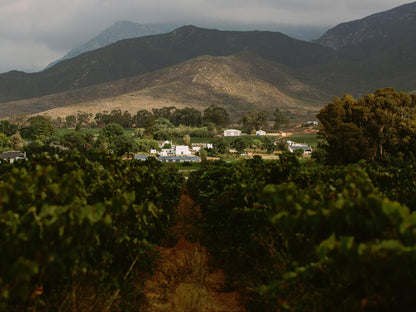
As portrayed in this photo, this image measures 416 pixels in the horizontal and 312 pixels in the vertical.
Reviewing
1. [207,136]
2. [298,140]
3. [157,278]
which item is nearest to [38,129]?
[207,136]

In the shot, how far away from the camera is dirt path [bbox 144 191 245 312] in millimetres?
6258

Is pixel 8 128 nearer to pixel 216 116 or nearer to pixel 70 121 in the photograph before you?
pixel 70 121

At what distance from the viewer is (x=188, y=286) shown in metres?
7.00

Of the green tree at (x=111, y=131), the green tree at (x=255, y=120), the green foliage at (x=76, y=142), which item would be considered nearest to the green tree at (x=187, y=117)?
the green tree at (x=255, y=120)

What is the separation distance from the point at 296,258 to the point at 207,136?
13026 centimetres

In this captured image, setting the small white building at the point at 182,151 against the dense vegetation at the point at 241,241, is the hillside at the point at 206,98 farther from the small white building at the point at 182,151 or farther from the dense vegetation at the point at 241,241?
the dense vegetation at the point at 241,241

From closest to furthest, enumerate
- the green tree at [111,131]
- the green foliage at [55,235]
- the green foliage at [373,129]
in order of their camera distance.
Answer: the green foliage at [55,235] → the green foliage at [373,129] → the green tree at [111,131]

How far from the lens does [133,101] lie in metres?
171

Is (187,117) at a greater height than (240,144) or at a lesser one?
greater

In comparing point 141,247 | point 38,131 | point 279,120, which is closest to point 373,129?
point 141,247

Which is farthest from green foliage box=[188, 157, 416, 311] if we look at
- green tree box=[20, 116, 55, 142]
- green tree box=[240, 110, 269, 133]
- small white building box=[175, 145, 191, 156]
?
green tree box=[240, 110, 269, 133]

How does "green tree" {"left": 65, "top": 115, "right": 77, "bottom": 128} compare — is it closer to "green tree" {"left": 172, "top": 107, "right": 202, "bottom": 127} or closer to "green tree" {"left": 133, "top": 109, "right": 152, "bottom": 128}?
"green tree" {"left": 133, "top": 109, "right": 152, "bottom": 128}

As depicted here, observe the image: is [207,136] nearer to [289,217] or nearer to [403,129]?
[403,129]

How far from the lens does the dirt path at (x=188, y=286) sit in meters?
6.26
